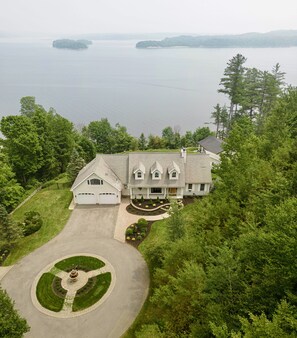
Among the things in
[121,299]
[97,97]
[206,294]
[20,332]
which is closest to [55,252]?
[121,299]

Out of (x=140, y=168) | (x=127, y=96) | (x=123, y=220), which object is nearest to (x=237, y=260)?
(x=123, y=220)

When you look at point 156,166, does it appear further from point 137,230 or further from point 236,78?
point 236,78

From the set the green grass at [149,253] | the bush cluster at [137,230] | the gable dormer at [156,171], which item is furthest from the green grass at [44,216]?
the gable dormer at [156,171]

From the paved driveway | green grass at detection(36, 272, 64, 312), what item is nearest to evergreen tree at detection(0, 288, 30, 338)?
the paved driveway

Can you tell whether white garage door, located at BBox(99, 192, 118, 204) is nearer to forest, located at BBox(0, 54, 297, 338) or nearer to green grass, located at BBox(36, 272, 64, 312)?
forest, located at BBox(0, 54, 297, 338)

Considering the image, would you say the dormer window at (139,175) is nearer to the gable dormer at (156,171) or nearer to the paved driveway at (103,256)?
the gable dormer at (156,171)

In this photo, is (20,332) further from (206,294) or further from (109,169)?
(109,169)
